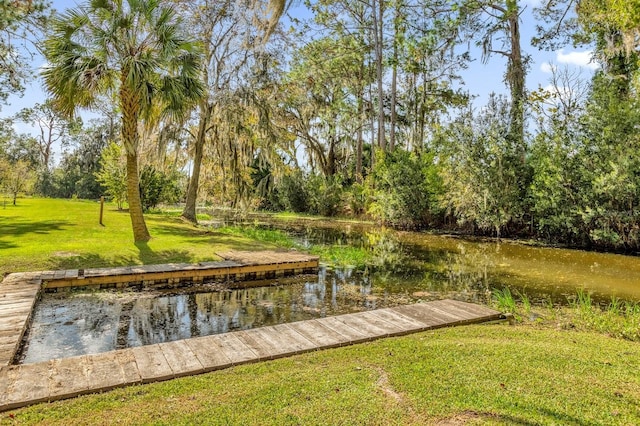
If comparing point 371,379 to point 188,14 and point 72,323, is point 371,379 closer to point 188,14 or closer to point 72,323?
point 72,323

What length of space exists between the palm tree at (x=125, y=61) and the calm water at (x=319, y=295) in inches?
165

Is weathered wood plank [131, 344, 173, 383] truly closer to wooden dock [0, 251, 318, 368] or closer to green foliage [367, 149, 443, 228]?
wooden dock [0, 251, 318, 368]

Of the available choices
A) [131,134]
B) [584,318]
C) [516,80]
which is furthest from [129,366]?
[516,80]

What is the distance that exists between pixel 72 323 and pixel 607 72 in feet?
49.5

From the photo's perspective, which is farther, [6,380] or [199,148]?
[199,148]

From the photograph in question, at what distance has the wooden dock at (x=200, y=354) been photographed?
2.88 m

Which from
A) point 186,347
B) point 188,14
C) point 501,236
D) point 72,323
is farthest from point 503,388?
point 188,14

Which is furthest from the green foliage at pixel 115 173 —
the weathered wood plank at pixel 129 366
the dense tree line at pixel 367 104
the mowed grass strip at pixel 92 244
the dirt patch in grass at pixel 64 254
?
the weathered wood plank at pixel 129 366

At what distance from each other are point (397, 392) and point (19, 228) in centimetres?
1125

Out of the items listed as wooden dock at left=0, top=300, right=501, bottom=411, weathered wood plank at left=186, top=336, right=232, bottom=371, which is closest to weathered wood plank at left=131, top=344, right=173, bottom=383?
wooden dock at left=0, top=300, right=501, bottom=411

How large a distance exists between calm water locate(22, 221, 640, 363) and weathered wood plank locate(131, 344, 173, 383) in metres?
0.87

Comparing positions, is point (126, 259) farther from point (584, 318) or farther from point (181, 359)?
point (584, 318)

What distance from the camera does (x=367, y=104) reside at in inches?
902

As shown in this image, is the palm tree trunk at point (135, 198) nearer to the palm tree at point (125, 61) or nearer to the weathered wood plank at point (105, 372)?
the palm tree at point (125, 61)
